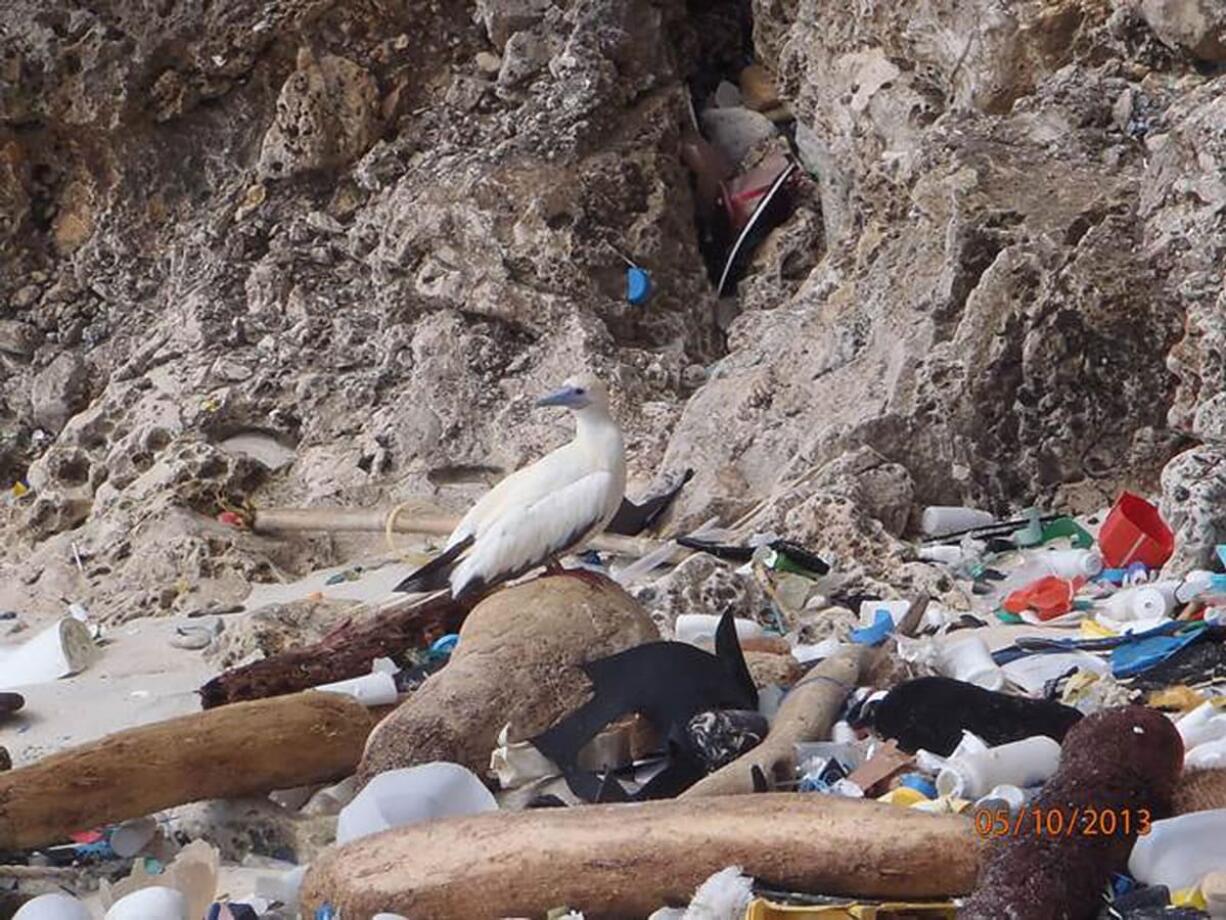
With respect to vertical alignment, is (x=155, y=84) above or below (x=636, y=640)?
above

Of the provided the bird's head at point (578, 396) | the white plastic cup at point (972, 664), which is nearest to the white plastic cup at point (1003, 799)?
the white plastic cup at point (972, 664)

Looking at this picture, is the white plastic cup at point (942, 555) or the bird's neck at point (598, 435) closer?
the bird's neck at point (598, 435)

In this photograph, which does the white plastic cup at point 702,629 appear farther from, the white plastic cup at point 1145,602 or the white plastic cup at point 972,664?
the white plastic cup at point 1145,602

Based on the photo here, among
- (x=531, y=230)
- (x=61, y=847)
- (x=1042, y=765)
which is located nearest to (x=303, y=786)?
(x=61, y=847)

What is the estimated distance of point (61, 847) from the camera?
3.58m

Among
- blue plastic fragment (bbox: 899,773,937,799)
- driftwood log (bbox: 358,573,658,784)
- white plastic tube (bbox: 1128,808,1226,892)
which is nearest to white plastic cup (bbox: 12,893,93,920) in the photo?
driftwood log (bbox: 358,573,658,784)

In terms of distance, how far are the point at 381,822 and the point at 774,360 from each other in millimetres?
3918

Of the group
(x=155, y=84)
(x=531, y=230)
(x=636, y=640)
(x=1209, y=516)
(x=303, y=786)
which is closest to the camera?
(x=303, y=786)

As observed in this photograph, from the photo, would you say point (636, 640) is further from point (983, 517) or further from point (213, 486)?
point (213, 486)

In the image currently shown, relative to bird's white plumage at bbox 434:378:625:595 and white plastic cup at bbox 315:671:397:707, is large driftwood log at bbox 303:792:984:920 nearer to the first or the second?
white plastic cup at bbox 315:671:397:707

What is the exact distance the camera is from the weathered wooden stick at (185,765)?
3.49m

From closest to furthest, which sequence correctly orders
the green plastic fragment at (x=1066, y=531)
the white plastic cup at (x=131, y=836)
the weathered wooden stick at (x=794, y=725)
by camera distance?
1. the weathered wooden stick at (x=794, y=725)
2. the white plastic cup at (x=131, y=836)
3. the green plastic fragment at (x=1066, y=531)

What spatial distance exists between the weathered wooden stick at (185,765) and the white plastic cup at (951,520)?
2523 millimetres
